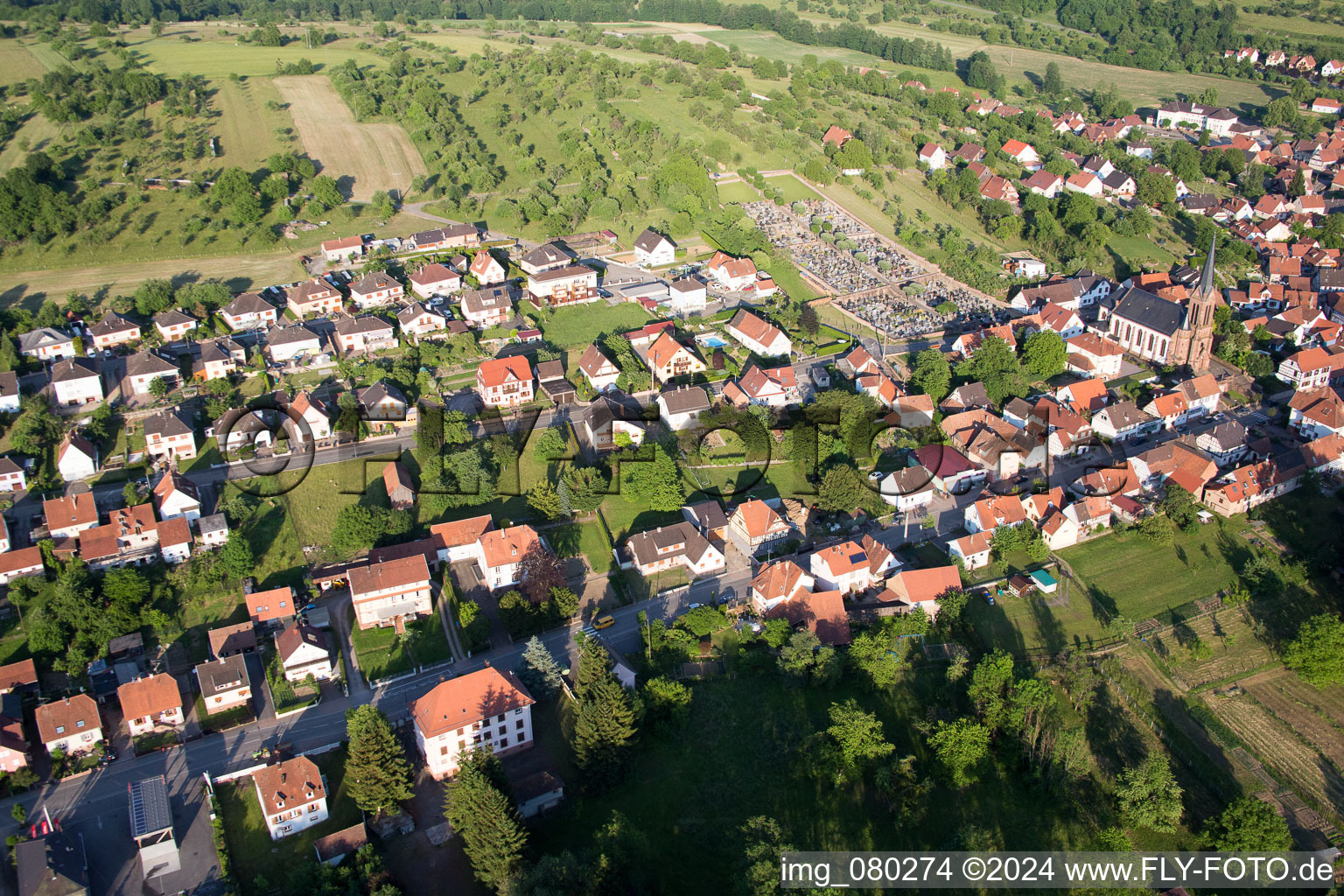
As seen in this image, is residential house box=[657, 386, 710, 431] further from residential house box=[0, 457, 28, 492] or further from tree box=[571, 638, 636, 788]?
residential house box=[0, 457, 28, 492]

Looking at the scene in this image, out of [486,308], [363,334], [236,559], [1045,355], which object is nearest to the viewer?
[236,559]

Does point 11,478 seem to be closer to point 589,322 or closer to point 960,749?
point 589,322

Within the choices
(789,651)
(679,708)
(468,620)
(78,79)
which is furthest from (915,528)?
(78,79)

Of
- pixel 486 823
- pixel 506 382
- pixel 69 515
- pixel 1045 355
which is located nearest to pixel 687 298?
pixel 506 382

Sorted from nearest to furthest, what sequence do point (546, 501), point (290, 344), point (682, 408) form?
1. point (546, 501)
2. point (682, 408)
3. point (290, 344)

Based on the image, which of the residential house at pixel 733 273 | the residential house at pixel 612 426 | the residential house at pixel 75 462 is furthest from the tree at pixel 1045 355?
the residential house at pixel 75 462

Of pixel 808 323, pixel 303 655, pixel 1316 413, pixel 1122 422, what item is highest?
pixel 808 323

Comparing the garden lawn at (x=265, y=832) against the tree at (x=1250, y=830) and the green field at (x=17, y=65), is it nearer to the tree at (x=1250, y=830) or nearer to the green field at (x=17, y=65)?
the tree at (x=1250, y=830)

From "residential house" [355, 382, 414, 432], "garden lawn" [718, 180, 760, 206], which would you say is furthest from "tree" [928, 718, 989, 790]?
"garden lawn" [718, 180, 760, 206]
